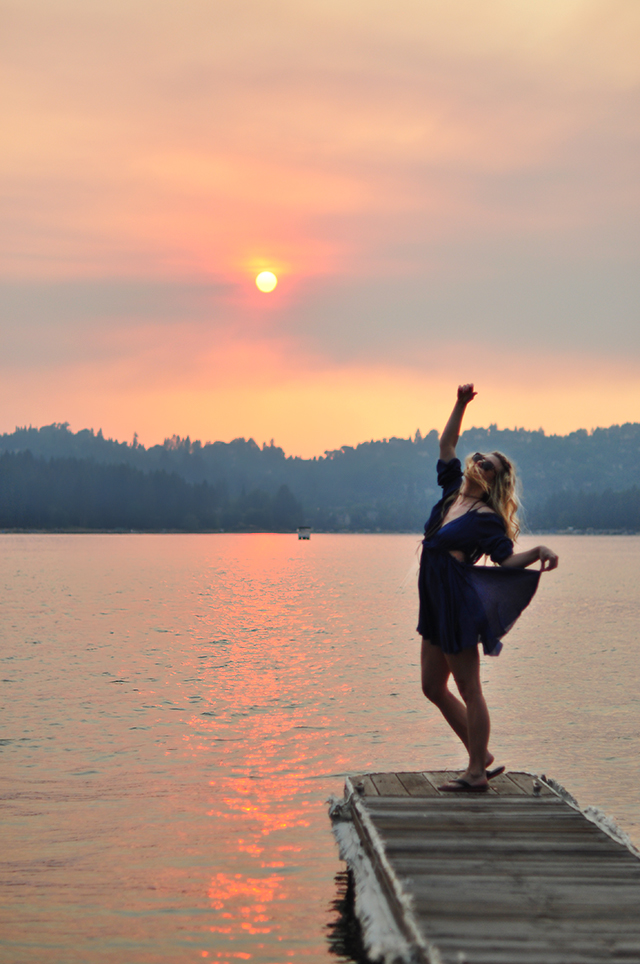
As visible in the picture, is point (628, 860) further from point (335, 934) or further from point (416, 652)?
point (416, 652)

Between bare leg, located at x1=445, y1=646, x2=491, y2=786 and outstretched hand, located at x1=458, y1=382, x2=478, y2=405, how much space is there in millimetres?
2246

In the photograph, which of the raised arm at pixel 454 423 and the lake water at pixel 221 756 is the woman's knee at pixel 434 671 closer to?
the lake water at pixel 221 756

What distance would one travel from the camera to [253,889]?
9.48 m

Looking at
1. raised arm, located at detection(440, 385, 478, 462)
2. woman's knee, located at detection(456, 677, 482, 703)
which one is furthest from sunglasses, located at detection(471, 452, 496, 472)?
woman's knee, located at detection(456, 677, 482, 703)

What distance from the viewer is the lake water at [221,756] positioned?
874cm

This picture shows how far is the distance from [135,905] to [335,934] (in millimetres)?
2071

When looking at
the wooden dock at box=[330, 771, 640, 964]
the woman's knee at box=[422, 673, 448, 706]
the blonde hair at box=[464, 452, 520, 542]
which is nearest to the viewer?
the wooden dock at box=[330, 771, 640, 964]

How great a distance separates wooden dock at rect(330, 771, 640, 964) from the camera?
545 cm

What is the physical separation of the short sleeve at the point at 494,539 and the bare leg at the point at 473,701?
33.1 inches

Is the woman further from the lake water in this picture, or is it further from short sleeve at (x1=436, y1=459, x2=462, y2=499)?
the lake water

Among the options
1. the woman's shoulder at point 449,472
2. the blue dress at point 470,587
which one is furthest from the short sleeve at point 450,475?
the blue dress at point 470,587

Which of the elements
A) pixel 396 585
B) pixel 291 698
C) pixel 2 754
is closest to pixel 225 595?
pixel 396 585

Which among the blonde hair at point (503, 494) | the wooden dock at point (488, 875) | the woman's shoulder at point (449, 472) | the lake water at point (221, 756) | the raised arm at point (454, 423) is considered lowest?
the lake water at point (221, 756)

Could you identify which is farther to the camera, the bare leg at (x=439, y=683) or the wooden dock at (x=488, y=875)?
the bare leg at (x=439, y=683)
